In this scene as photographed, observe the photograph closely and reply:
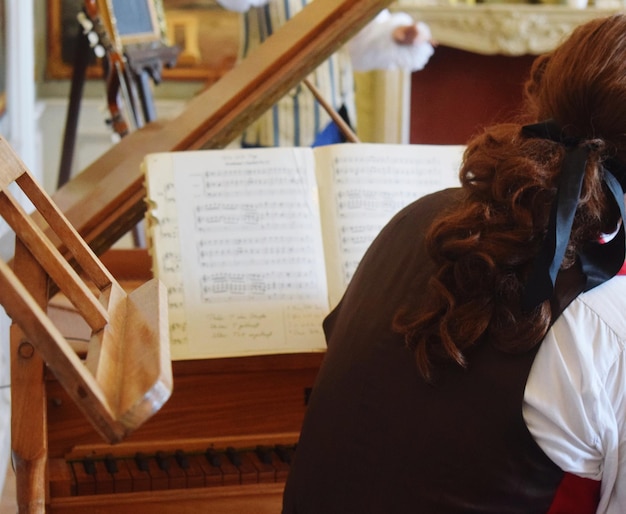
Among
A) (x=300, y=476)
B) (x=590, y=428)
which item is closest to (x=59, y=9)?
(x=300, y=476)

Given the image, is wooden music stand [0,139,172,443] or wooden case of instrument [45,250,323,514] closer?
wooden music stand [0,139,172,443]

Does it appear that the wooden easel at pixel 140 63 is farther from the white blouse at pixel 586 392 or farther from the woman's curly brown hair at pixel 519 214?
the white blouse at pixel 586 392

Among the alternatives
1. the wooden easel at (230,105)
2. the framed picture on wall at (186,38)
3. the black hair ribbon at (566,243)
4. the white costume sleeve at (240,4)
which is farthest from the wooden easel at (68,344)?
the framed picture on wall at (186,38)

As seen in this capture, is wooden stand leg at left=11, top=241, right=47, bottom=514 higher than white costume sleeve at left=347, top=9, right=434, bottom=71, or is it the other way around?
wooden stand leg at left=11, top=241, right=47, bottom=514

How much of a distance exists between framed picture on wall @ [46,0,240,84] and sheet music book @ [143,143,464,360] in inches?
112

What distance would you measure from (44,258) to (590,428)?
1.96ft

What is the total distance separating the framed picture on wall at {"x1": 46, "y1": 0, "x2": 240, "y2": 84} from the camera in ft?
14.3

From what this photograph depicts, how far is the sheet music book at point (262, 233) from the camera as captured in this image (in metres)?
1.54

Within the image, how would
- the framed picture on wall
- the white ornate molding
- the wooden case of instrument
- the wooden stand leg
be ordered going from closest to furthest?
the wooden stand leg < the wooden case of instrument < the white ornate molding < the framed picture on wall

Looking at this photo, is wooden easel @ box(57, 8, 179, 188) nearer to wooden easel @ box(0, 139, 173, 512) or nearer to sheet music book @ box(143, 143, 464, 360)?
sheet music book @ box(143, 143, 464, 360)

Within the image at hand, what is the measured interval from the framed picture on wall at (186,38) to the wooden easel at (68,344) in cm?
340

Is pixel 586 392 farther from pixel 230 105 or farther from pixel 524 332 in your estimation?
pixel 230 105

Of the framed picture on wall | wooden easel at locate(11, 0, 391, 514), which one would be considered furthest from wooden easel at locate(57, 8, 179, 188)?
the framed picture on wall

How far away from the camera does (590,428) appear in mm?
1001
